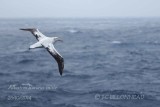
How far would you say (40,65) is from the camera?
40.3 m

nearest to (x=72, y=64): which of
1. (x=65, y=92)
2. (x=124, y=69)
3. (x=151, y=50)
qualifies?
(x=124, y=69)

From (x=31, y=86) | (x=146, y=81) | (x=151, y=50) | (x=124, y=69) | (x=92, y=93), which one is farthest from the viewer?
(x=151, y=50)

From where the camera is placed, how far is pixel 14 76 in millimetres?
32875

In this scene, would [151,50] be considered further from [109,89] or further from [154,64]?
[109,89]

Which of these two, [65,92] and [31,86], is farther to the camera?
[31,86]

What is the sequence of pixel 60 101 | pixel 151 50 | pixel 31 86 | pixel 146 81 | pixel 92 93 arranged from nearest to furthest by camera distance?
pixel 60 101 → pixel 92 93 → pixel 31 86 → pixel 146 81 → pixel 151 50

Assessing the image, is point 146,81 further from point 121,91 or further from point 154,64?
point 154,64

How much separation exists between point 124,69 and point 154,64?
19.1 feet

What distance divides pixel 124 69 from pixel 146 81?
630 centimetres

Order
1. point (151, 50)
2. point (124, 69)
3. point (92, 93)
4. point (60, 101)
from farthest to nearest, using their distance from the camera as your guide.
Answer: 1. point (151, 50)
2. point (124, 69)
3. point (92, 93)
4. point (60, 101)

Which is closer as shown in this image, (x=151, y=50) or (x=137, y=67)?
(x=137, y=67)

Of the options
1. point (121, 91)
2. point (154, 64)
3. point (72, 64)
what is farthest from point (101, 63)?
point (121, 91)

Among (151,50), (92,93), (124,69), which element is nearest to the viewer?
(92,93)

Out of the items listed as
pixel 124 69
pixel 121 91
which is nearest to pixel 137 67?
pixel 124 69
